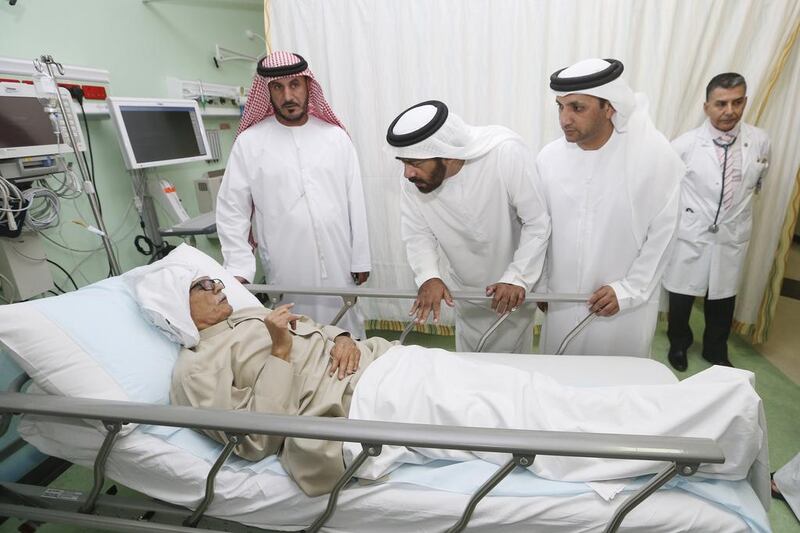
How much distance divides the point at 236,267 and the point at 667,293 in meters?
3.07

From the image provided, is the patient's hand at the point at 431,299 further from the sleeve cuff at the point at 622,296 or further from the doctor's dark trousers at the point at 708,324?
the doctor's dark trousers at the point at 708,324

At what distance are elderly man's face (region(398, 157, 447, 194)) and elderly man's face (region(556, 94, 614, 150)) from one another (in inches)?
21.3

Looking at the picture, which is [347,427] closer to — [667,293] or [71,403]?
[71,403]

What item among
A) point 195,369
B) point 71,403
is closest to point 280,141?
point 195,369

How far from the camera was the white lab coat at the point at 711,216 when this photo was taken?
2.68 metres

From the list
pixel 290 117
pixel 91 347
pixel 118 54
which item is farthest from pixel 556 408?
pixel 118 54

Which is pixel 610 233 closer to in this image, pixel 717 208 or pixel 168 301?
pixel 717 208

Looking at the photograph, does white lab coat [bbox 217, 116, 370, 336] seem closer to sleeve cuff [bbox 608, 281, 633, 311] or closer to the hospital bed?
the hospital bed

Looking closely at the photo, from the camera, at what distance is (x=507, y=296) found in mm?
1943

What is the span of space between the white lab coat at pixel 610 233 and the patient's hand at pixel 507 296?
30 cm

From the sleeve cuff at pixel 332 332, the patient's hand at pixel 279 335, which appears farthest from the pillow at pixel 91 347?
the sleeve cuff at pixel 332 332

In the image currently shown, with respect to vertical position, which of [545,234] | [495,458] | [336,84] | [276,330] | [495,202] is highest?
[336,84]

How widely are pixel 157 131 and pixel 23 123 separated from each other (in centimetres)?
85

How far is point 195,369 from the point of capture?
1521 mm
